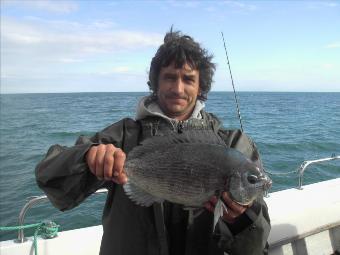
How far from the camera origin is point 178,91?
2984 mm

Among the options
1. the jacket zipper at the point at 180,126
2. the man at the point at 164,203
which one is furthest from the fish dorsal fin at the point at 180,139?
the jacket zipper at the point at 180,126

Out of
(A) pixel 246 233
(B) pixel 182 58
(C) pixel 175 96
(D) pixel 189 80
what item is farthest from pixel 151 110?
(A) pixel 246 233

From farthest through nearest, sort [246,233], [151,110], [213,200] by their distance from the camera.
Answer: [151,110] < [246,233] < [213,200]

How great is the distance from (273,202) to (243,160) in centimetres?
295

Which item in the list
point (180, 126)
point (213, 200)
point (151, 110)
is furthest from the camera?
point (151, 110)

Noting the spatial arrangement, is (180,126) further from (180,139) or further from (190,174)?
(190,174)

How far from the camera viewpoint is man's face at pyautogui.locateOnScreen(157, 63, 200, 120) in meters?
3.02

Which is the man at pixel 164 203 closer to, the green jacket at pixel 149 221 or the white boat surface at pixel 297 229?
the green jacket at pixel 149 221

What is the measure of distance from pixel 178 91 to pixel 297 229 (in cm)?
295

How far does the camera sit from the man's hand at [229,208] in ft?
7.94

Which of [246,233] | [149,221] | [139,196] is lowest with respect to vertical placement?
[246,233]

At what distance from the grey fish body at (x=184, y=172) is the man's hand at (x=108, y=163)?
0.09 meters

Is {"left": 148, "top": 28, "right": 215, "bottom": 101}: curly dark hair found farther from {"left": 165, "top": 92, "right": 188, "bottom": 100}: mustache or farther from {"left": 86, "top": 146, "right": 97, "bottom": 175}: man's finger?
{"left": 86, "top": 146, "right": 97, "bottom": 175}: man's finger

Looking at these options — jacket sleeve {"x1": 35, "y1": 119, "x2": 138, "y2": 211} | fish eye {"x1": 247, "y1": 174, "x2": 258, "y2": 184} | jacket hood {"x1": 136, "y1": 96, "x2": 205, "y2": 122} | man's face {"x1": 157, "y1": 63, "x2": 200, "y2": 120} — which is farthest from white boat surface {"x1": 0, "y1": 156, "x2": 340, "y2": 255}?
fish eye {"x1": 247, "y1": 174, "x2": 258, "y2": 184}
